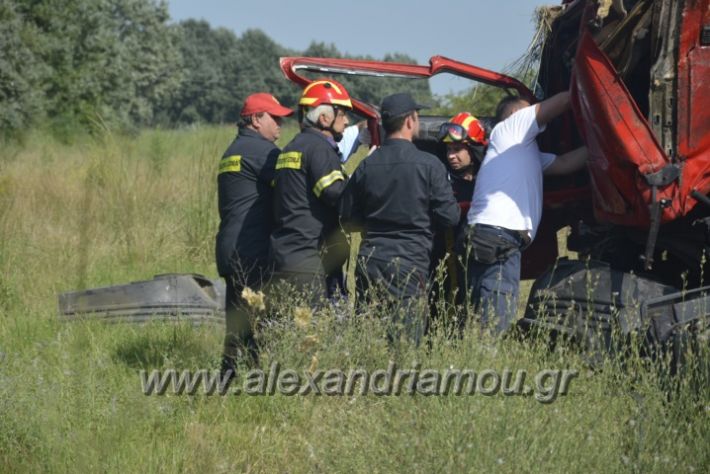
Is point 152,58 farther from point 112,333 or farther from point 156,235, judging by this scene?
point 112,333

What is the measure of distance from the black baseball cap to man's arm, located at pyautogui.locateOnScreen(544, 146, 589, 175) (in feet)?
3.47

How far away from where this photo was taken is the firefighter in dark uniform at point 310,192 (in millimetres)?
6348

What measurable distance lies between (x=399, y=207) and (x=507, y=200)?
77 cm

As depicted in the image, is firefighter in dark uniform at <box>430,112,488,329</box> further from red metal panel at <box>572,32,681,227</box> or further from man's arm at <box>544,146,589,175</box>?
red metal panel at <box>572,32,681,227</box>

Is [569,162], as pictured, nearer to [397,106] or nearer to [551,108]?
[551,108]

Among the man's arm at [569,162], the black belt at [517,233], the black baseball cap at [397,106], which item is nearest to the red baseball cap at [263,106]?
the black baseball cap at [397,106]

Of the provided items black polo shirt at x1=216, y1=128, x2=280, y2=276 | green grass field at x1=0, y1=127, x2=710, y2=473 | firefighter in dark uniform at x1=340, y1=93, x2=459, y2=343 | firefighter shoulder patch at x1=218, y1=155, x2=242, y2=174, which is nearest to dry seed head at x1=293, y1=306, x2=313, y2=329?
green grass field at x1=0, y1=127, x2=710, y2=473

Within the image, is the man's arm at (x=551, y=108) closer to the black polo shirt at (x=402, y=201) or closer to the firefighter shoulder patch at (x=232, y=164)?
the black polo shirt at (x=402, y=201)

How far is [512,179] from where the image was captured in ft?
21.0

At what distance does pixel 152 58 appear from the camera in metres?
56.9

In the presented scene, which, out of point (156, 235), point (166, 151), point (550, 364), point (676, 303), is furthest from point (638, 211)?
point (166, 151)

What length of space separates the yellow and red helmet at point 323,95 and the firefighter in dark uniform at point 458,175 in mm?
839

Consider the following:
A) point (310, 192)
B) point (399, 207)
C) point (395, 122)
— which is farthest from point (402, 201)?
point (310, 192)

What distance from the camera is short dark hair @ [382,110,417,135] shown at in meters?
6.25
